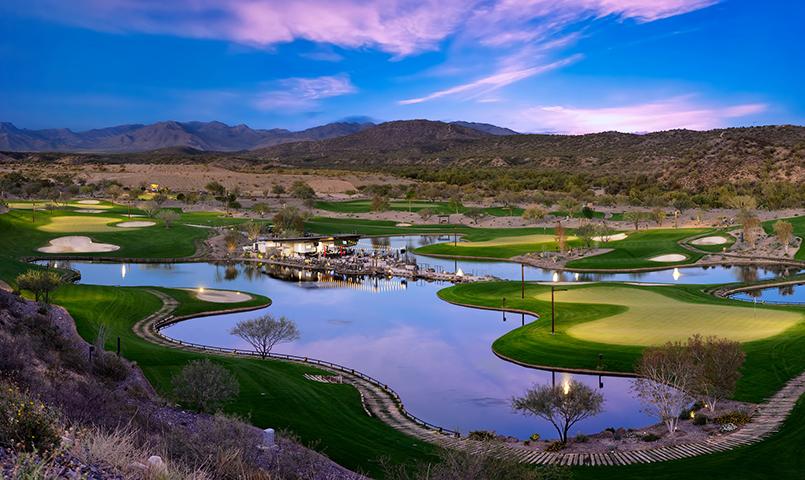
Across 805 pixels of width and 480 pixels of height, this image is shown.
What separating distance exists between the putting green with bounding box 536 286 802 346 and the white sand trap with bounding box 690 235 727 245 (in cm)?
4197

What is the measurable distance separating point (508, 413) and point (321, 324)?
79.1 ft

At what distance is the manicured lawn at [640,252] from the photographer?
81.3 m

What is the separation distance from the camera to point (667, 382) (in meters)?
28.7

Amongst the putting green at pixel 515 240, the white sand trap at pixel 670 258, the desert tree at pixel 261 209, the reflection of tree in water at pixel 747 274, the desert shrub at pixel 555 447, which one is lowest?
the desert shrub at pixel 555 447

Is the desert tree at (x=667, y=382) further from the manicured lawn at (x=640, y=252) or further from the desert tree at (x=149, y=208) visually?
the desert tree at (x=149, y=208)

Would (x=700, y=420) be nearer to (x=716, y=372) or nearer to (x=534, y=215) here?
(x=716, y=372)

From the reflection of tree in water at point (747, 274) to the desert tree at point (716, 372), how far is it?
44172 mm

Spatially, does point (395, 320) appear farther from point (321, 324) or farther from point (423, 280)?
point (423, 280)

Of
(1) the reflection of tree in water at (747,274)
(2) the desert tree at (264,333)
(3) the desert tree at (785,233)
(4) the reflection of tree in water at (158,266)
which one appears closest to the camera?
(2) the desert tree at (264,333)

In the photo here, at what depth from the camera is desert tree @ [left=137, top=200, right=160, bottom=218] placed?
12204 cm

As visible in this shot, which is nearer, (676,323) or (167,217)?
(676,323)

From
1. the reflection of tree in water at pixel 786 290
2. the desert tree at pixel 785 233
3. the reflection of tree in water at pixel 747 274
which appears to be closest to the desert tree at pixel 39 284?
the reflection of tree in water at pixel 786 290

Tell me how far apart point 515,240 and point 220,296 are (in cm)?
5174

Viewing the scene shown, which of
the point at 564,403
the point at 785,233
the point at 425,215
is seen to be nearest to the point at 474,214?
the point at 425,215
